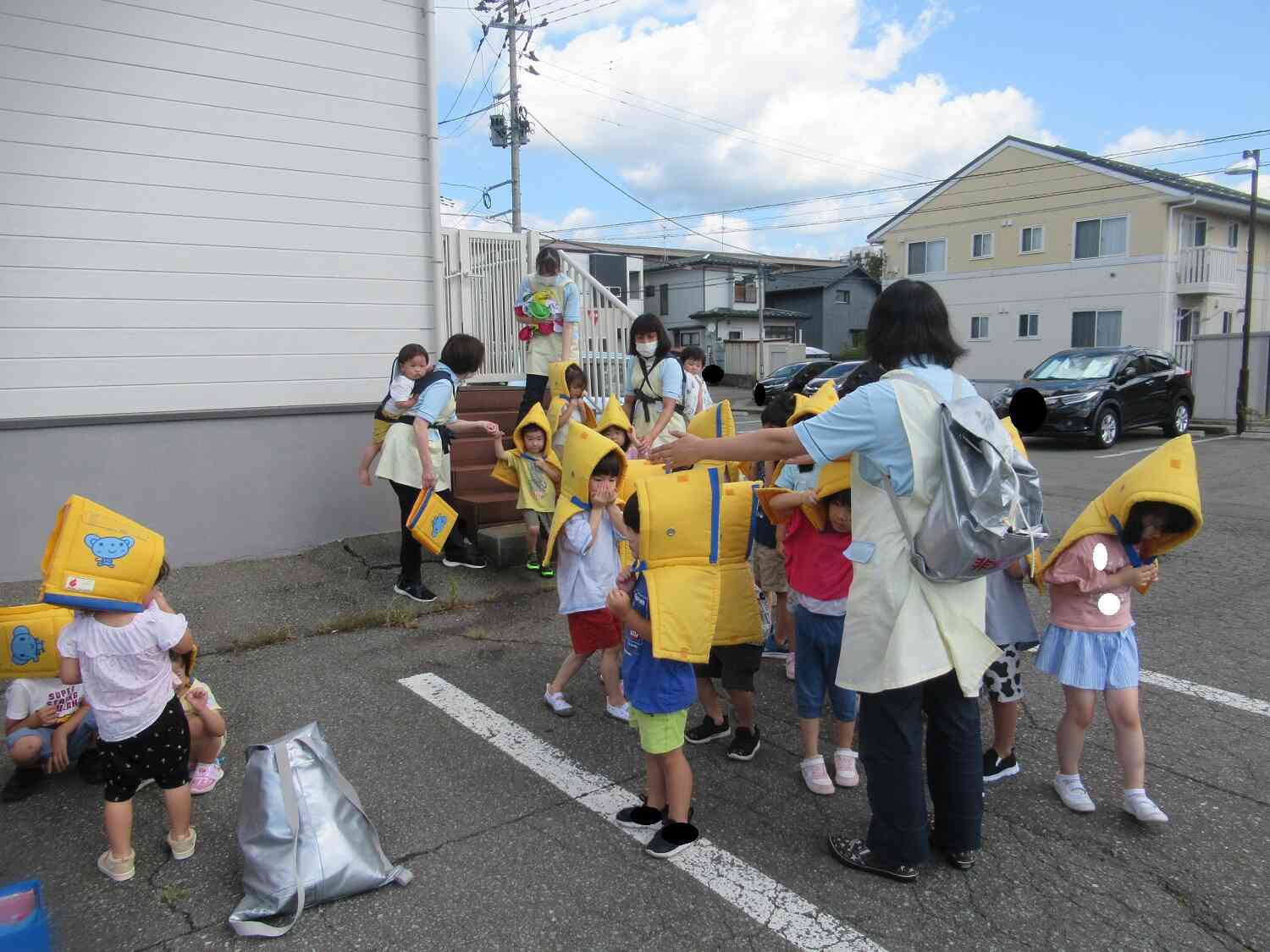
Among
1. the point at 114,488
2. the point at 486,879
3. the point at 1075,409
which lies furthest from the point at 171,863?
the point at 1075,409

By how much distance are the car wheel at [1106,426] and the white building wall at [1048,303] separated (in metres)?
10.6

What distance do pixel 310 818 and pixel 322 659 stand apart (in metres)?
2.43

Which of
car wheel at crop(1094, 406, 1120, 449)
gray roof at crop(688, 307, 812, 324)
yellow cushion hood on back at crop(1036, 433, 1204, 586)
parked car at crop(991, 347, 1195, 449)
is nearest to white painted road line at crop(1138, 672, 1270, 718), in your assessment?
yellow cushion hood on back at crop(1036, 433, 1204, 586)

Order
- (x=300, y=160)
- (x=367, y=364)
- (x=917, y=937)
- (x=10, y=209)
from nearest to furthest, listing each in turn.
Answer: (x=917, y=937)
(x=10, y=209)
(x=300, y=160)
(x=367, y=364)

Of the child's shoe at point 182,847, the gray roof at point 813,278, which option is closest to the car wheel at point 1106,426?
the child's shoe at point 182,847

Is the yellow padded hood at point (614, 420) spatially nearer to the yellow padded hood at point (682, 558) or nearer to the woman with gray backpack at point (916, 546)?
the yellow padded hood at point (682, 558)

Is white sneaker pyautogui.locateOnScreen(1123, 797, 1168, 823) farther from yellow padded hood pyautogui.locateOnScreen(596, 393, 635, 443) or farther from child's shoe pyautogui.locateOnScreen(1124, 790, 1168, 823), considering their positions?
yellow padded hood pyautogui.locateOnScreen(596, 393, 635, 443)

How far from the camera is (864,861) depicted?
9.53ft

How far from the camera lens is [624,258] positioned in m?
44.2

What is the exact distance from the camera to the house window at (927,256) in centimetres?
3084

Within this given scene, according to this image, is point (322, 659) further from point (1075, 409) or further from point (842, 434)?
point (1075, 409)

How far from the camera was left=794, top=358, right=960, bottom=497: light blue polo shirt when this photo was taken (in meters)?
2.61

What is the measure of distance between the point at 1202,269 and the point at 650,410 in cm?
2579

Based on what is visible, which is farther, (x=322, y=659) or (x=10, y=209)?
(x=10, y=209)
